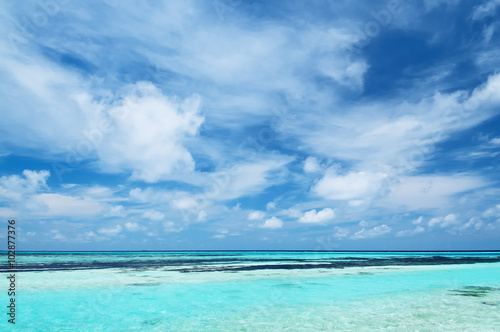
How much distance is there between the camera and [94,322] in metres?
12.0

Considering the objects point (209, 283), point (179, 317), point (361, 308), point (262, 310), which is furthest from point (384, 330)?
point (209, 283)

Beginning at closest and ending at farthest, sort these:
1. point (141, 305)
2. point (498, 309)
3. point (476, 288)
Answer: point (498, 309), point (141, 305), point (476, 288)

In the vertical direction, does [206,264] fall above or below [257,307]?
below

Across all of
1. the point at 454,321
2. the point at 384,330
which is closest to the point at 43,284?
the point at 384,330

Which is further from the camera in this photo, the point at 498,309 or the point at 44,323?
the point at 498,309

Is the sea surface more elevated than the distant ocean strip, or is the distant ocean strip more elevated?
the sea surface

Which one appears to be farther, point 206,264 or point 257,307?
point 206,264

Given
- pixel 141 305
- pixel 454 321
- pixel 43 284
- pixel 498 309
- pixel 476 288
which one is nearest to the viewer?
pixel 454 321

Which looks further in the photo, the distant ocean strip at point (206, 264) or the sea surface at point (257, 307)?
the distant ocean strip at point (206, 264)

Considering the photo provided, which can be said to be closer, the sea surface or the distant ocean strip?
the sea surface

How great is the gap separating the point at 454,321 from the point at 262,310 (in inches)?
272

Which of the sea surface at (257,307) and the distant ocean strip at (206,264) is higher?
the sea surface at (257,307)

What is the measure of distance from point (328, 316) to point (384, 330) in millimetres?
2482

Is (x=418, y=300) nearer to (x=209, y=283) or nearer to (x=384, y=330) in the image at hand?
(x=384, y=330)
